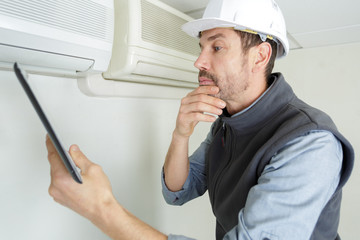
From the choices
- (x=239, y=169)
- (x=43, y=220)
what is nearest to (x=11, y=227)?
(x=43, y=220)

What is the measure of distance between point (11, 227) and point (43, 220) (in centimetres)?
11

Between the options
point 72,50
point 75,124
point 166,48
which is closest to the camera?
point 72,50

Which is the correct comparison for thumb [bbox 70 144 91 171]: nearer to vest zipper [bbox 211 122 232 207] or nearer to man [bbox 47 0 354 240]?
man [bbox 47 0 354 240]

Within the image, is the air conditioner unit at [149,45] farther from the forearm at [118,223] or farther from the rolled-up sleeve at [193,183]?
the forearm at [118,223]

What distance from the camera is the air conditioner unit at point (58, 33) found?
0.65 metres

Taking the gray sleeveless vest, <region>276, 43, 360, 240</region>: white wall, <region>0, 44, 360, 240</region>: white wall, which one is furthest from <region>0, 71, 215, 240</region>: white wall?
<region>276, 43, 360, 240</region>: white wall

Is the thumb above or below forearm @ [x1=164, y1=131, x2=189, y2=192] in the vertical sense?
above

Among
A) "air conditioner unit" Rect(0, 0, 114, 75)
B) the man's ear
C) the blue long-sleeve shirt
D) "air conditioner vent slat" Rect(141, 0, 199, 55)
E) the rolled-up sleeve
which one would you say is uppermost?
"air conditioner vent slat" Rect(141, 0, 199, 55)

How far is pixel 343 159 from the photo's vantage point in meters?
0.78

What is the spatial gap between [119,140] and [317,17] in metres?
1.15

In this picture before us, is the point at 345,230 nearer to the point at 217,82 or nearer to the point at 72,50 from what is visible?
the point at 217,82

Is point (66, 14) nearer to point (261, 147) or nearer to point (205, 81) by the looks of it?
point (205, 81)

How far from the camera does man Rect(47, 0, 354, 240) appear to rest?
2.08 feet

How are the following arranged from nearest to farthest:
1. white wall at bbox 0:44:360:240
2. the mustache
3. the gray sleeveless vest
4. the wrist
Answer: the gray sleeveless vest, white wall at bbox 0:44:360:240, the mustache, the wrist
